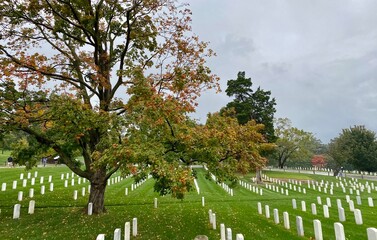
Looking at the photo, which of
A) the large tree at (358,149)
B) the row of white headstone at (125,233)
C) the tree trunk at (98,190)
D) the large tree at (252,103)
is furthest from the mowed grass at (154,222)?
the large tree at (358,149)

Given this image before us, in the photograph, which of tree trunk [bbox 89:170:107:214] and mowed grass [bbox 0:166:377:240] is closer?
mowed grass [bbox 0:166:377:240]

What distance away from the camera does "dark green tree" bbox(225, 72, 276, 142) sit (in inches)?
1564

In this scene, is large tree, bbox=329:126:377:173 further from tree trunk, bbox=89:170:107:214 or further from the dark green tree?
tree trunk, bbox=89:170:107:214

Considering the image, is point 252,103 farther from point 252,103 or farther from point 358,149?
point 358,149

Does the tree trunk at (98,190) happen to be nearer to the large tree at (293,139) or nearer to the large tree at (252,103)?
the large tree at (252,103)

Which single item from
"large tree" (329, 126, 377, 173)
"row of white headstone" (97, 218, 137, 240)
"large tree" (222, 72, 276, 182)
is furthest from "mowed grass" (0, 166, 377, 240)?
"large tree" (329, 126, 377, 173)

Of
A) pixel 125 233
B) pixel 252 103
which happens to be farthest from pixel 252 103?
pixel 125 233

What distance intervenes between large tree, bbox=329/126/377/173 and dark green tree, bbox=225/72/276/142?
66.3 feet

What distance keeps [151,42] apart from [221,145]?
7.06 metres

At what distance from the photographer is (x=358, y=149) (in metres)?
50.8

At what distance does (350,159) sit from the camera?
5134 cm

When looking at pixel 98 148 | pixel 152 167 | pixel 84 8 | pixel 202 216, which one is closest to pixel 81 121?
pixel 98 148

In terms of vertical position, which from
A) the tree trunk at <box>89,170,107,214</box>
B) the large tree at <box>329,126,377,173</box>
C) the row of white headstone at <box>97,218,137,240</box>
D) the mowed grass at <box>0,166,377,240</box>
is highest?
the large tree at <box>329,126,377,173</box>

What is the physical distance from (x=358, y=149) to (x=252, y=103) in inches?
1009
